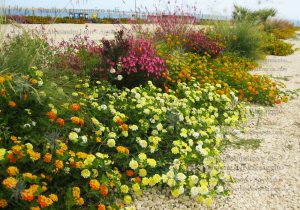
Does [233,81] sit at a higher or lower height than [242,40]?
lower

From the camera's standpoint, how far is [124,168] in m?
3.31

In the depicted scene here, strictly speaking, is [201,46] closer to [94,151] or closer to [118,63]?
[118,63]

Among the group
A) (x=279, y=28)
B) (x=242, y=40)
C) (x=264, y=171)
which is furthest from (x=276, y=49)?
(x=264, y=171)

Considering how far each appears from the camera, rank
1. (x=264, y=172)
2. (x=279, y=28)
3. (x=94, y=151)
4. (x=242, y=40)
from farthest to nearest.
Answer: (x=279, y=28), (x=242, y=40), (x=264, y=172), (x=94, y=151)

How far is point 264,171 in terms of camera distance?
3.86m

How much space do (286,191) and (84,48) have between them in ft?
11.8

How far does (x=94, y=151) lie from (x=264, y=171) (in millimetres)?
1709

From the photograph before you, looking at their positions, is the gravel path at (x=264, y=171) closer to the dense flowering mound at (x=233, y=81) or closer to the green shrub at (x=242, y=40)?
the dense flowering mound at (x=233, y=81)

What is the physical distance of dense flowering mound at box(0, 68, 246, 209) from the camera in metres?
2.58

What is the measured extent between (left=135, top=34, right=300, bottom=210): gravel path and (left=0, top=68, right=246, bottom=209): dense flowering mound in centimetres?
12

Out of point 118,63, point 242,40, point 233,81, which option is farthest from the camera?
point 242,40

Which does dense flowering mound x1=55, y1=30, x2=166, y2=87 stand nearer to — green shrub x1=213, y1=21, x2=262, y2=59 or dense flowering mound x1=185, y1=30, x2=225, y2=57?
dense flowering mound x1=185, y1=30, x2=225, y2=57

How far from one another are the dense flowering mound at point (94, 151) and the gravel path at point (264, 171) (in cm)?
12

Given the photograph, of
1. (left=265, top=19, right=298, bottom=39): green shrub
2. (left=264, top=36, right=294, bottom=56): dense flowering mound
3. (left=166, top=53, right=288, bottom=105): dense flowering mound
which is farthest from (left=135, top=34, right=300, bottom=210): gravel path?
(left=265, top=19, right=298, bottom=39): green shrub
